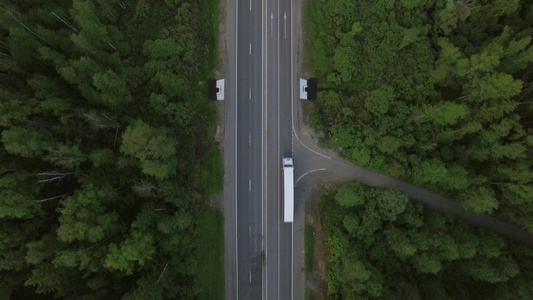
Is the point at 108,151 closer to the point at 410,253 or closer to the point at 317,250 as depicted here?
the point at 317,250

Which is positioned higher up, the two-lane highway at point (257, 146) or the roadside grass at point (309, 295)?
the two-lane highway at point (257, 146)

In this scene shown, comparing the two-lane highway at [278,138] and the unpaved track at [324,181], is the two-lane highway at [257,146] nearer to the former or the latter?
the two-lane highway at [278,138]

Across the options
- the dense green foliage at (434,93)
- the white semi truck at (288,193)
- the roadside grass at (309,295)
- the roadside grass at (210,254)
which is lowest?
the roadside grass at (309,295)

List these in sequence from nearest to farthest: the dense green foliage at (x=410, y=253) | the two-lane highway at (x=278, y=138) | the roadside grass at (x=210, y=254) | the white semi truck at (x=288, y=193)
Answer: the dense green foliage at (x=410, y=253) → the white semi truck at (x=288, y=193) → the roadside grass at (x=210, y=254) → the two-lane highway at (x=278, y=138)

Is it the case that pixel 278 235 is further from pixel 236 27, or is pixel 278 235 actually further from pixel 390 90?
pixel 236 27

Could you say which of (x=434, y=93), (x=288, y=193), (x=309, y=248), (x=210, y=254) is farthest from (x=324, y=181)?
(x=434, y=93)

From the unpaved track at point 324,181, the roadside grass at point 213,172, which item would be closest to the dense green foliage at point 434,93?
the unpaved track at point 324,181

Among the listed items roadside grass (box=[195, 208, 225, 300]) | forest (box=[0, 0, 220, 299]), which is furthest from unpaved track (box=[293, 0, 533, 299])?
forest (box=[0, 0, 220, 299])
